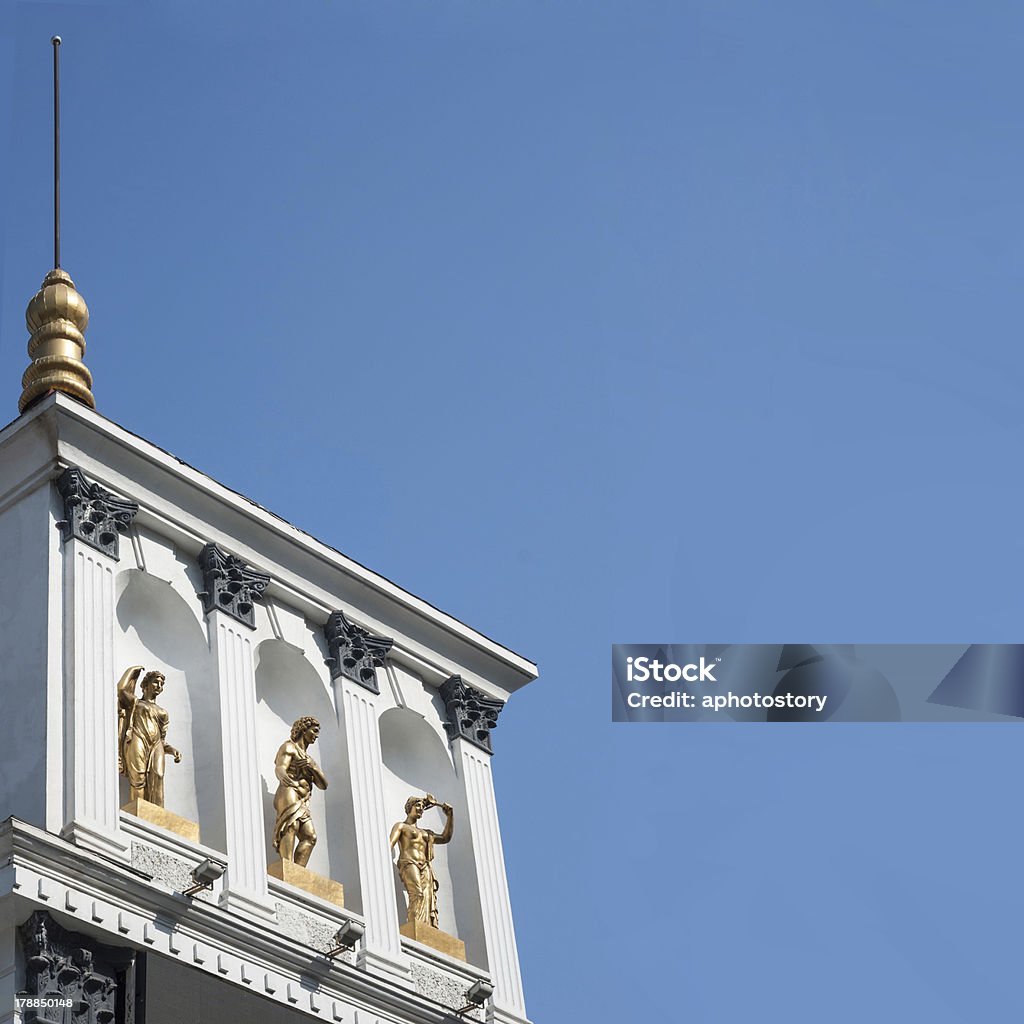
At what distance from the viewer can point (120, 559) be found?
29234 mm

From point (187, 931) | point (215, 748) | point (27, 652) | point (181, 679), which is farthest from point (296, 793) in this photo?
point (27, 652)

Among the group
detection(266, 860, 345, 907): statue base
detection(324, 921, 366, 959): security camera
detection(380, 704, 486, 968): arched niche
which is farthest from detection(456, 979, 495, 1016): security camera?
detection(324, 921, 366, 959): security camera

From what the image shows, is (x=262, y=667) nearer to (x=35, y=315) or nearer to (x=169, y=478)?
(x=169, y=478)

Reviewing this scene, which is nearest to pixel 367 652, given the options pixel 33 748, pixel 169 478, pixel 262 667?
pixel 262 667

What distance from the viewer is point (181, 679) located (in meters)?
29.7

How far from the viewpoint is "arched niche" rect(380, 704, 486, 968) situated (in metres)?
31.7

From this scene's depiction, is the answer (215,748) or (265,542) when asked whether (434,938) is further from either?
(265,542)

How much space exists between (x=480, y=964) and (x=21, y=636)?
7.10 meters

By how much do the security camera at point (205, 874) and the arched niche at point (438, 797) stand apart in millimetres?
4533

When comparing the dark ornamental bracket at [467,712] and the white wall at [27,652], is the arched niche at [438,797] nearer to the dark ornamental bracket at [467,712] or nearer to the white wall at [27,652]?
the dark ornamental bracket at [467,712]

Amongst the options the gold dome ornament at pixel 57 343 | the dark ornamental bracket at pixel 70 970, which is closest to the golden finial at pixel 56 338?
the gold dome ornament at pixel 57 343

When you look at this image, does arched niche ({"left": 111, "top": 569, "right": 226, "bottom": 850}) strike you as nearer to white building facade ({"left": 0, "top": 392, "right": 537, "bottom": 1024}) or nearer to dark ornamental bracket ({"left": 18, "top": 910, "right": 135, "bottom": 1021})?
white building facade ({"left": 0, "top": 392, "right": 537, "bottom": 1024})

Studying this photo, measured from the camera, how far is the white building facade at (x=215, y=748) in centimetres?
2591

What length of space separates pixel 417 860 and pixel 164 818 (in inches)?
174
